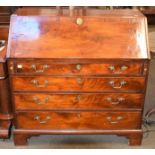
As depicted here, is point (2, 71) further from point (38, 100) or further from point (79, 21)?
point (79, 21)

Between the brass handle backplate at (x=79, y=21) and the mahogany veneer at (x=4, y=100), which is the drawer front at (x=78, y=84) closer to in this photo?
the mahogany veneer at (x=4, y=100)

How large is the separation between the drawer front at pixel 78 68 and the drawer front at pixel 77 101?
169mm

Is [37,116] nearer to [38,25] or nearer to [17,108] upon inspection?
[17,108]

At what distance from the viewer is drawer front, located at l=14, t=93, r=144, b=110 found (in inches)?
62.6

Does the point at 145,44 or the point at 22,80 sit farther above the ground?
the point at 145,44

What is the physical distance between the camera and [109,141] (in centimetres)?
186

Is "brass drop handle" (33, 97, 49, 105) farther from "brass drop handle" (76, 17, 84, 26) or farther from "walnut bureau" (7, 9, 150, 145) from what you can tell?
"brass drop handle" (76, 17, 84, 26)

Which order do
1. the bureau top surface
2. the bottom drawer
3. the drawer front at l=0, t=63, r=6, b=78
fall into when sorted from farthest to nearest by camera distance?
the bottom drawer
the drawer front at l=0, t=63, r=6, b=78
the bureau top surface

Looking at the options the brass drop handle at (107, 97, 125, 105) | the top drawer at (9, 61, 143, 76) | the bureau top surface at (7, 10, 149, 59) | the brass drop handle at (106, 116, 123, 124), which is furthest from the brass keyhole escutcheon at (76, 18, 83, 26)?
the brass drop handle at (106, 116, 123, 124)

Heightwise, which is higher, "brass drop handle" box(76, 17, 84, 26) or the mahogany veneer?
"brass drop handle" box(76, 17, 84, 26)

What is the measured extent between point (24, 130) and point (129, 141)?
2.57ft

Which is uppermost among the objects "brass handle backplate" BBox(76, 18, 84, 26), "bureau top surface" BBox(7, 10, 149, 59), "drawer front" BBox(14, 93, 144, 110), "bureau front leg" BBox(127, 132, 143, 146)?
"brass handle backplate" BBox(76, 18, 84, 26)

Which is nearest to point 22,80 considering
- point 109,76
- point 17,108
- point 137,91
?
point 17,108

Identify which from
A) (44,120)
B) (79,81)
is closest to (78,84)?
(79,81)
